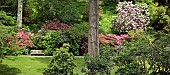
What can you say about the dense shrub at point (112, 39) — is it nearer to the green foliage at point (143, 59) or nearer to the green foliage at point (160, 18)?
the green foliage at point (160, 18)

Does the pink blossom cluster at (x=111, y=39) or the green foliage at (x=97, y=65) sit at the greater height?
the green foliage at (x=97, y=65)

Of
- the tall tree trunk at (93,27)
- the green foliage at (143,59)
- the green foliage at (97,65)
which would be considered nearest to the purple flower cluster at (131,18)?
the tall tree trunk at (93,27)

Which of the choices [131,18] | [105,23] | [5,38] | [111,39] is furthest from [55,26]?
[5,38]

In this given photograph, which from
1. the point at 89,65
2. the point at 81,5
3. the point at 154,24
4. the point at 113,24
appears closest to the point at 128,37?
the point at 113,24

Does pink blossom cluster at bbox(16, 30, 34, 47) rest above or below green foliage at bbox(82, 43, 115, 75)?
below

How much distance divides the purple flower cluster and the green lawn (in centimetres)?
666

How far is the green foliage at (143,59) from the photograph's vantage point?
11182 millimetres

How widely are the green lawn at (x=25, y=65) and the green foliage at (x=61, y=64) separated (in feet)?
12.5

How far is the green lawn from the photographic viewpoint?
50.7 ft

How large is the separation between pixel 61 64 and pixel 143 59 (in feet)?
9.03

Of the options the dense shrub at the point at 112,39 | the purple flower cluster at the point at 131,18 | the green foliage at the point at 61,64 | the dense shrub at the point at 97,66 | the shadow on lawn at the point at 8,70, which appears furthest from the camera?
the purple flower cluster at the point at 131,18

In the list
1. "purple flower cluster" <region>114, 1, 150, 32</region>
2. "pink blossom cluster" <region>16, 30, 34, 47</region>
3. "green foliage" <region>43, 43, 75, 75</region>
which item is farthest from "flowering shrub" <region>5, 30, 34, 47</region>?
"purple flower cluster" <region>114, 1, 150, 32</region>

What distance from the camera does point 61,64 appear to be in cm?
1163

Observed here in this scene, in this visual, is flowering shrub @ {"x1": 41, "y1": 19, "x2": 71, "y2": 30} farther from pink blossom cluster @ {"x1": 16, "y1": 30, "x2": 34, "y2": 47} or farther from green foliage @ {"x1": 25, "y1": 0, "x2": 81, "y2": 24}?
pink blossom cluster @ {"x1": 16, "y1": 30, "x2": 34, "y2": 47}
